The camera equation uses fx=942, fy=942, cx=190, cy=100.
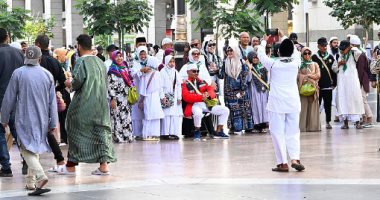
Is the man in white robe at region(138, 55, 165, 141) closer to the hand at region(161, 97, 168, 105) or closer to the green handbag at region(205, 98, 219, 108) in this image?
the hand at region(161, 97, 168, 105)

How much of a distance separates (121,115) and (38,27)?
4419cm

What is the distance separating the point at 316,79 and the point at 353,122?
223 cm

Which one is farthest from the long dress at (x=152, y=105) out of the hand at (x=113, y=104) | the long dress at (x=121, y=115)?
the hand at (x=113, y=104)

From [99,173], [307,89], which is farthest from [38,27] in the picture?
[99,173]

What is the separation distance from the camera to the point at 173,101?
19.8 m

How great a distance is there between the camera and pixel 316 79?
20.2 m

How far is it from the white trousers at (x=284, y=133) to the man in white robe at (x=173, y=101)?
6162 millimetres

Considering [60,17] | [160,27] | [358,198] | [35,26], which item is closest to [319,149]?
[358,198]

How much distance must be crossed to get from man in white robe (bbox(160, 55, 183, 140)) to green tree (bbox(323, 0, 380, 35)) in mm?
14236

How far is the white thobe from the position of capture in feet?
44.7

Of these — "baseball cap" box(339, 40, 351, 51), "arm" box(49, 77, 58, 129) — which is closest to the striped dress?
"arm" box(49, 77, 58, 129)

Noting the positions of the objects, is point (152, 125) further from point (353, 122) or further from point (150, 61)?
point (353, 122)

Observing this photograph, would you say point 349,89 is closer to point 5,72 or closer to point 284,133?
point 284,133

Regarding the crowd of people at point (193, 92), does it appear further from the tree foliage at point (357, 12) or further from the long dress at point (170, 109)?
the tree foliage at point (357, 12)
